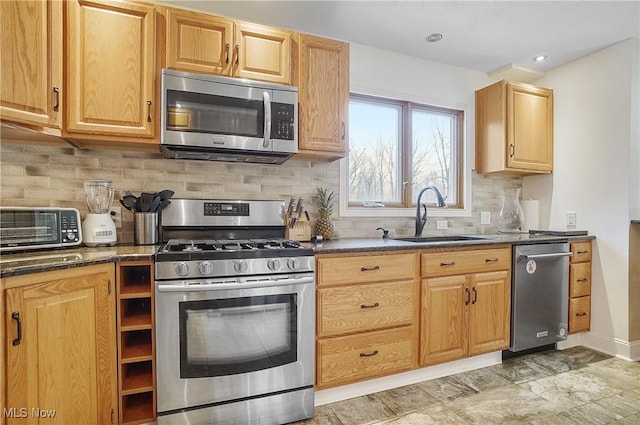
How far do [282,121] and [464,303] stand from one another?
1726mm

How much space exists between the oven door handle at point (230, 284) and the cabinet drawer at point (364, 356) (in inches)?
16.0

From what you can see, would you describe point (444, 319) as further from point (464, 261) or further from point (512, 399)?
point (512, 399)

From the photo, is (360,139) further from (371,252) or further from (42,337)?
(42,337)

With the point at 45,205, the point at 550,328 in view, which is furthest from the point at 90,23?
the point at 550,328

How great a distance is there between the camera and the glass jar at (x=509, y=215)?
3342 millimetres

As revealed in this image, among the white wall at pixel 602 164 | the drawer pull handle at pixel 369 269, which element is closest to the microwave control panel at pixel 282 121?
the drawer pull handle at pixel 369 269

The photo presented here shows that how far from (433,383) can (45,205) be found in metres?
2.66

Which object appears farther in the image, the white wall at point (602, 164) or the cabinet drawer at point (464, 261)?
the white wall at point (602, 164)

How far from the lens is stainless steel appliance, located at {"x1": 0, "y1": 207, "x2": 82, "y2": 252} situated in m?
1.65

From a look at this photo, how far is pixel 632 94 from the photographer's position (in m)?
2.67

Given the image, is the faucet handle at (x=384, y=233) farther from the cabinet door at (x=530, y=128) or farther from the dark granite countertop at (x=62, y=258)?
the dark granite countertop at (x=62, y=258)

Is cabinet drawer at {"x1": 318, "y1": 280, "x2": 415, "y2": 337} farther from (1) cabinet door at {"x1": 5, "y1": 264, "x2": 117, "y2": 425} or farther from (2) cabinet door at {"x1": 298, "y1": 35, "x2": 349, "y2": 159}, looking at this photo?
(1) cabinet door at {"x1": 5, "y1": 264, "x2": 117, "y2": 425}

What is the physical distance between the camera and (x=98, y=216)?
193 centimetres

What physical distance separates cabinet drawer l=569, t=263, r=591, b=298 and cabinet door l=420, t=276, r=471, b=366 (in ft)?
3.75
